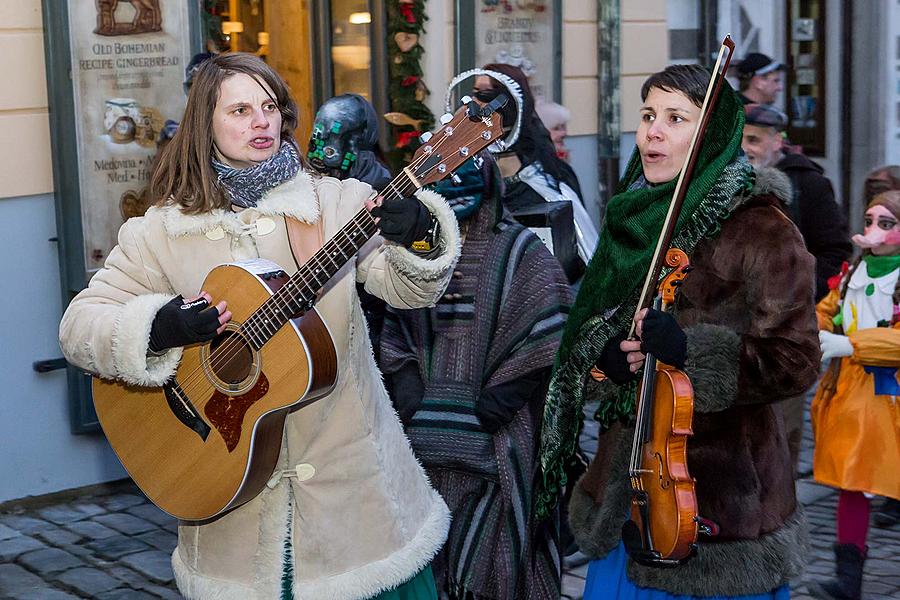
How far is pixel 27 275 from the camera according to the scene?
668 cm

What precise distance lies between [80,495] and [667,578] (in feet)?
13.6

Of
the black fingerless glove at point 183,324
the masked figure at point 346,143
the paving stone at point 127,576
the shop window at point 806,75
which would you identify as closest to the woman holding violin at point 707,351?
the black fingerless glove at point 183,324

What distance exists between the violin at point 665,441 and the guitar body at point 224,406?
0.76m

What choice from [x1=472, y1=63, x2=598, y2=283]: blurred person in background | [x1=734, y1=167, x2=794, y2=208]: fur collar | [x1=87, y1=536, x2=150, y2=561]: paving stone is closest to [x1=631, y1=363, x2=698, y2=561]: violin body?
[x1=734, y1=167, x2=794, y2=208]: fur collar

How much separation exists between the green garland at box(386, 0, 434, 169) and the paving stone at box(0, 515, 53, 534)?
126 inches

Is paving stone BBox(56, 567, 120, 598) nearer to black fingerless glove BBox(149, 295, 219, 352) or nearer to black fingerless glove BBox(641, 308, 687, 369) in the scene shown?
black fingerless glove BBox(149, 295, 219, 352)

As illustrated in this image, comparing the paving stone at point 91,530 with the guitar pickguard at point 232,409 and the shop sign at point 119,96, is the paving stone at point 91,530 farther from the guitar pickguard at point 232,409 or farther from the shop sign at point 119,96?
the guitar pickguard at point 232,409

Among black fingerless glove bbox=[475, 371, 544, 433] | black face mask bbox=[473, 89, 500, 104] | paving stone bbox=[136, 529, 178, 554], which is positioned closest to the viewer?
black fingerless glove bbox=[475, 371, 544, 433]

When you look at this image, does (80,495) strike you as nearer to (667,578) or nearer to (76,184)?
(76,184)

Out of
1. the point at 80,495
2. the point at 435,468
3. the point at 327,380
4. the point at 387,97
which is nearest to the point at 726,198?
the point at 327,380

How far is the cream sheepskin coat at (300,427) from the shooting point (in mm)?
3416

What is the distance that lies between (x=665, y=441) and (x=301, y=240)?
985mm

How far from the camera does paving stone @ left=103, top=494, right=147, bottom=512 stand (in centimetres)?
684

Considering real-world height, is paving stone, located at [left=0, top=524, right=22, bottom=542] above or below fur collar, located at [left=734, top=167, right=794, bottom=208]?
below
